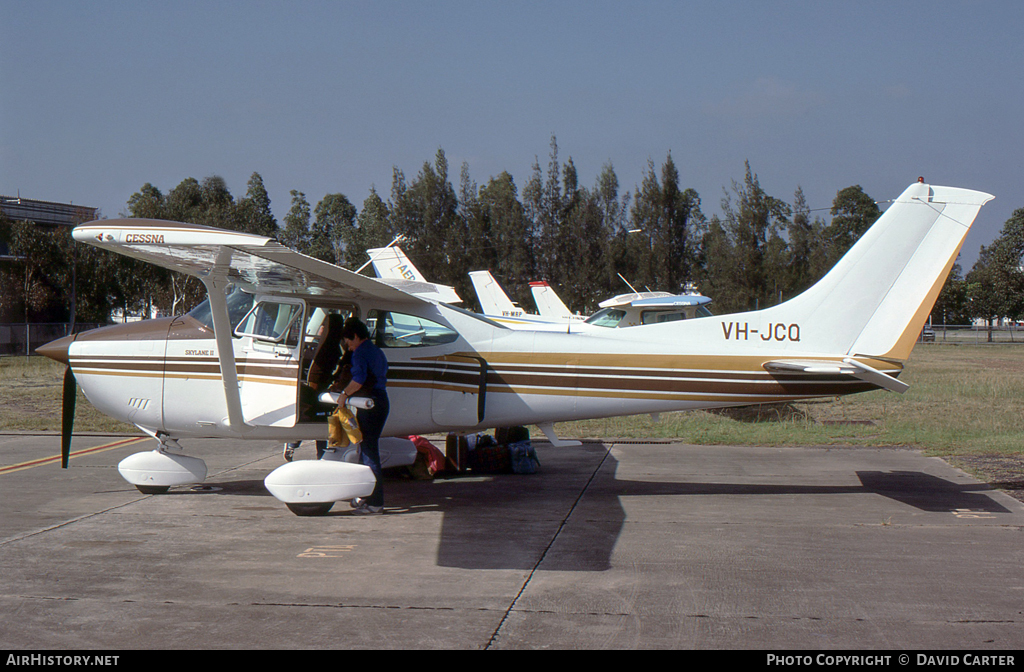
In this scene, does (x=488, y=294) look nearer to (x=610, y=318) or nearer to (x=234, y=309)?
(x=610, y=318)

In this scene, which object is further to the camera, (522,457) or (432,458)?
(522,457)

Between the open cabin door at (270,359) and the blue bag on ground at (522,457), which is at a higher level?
the open cabin door at (270,359)

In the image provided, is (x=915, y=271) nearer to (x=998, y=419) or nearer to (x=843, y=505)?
(x=843, y=505)

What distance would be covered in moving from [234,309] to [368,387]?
73.1 inches

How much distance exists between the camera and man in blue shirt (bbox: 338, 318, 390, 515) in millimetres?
6941

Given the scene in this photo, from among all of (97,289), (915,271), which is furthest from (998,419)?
(97,289)

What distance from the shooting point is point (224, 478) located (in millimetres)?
8789

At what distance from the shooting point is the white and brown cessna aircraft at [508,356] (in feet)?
24.5

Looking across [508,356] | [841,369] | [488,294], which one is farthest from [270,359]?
[488,294]

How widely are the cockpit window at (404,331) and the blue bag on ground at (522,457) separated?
1998mm

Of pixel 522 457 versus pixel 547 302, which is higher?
pixel 547 302

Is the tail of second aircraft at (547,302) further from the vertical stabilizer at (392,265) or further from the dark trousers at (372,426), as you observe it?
the dark trousers at (372,426)

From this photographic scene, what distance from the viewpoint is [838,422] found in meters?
13.2

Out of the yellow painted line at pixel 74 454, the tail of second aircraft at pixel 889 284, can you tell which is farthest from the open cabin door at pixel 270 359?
the tail of second aircraft at pixel 889 284
